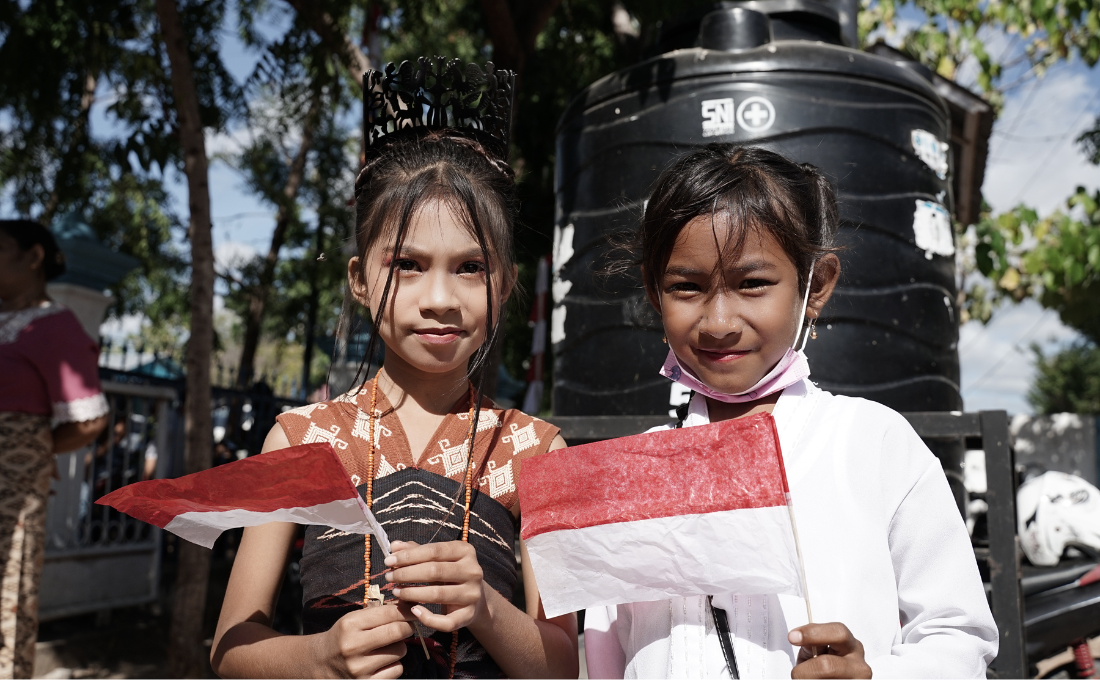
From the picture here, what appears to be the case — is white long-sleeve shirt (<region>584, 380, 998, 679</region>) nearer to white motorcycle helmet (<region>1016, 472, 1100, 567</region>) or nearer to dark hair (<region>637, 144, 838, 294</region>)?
dark hair (<region>637, 144, 838, 294</region>)

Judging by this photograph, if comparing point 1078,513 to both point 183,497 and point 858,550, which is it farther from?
point 183,497

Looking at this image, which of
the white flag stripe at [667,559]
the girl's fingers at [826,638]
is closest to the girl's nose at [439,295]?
the white flag stripe at [667,559]

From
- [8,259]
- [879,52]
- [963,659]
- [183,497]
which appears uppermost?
[879,52]

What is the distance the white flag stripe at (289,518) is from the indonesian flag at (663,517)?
234mm

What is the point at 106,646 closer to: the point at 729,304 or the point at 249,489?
the point at 249,489

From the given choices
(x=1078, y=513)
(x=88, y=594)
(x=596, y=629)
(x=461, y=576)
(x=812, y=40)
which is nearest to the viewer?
(x=461, y=576)

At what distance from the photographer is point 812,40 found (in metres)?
2.62

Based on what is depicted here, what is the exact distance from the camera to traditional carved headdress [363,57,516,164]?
1.59 meters

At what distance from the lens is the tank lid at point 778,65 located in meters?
2.33

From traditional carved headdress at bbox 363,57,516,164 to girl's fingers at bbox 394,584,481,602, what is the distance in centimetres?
86

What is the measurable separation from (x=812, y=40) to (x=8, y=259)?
2.93m

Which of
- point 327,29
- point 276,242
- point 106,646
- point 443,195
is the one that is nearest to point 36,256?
point 327,29

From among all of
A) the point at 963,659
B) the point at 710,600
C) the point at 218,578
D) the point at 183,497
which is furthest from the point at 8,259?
the point at 218,578

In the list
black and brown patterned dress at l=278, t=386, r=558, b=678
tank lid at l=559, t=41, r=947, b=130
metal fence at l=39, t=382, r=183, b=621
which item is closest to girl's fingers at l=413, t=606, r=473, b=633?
black and brown patterned dress at l=278, t=386, r=558, b=678
